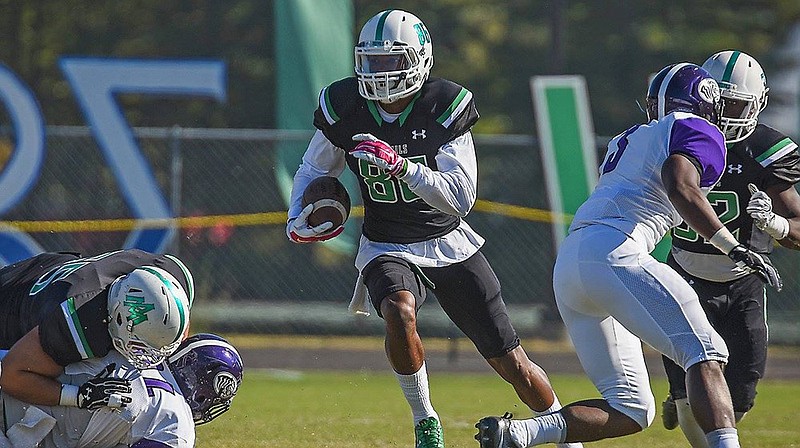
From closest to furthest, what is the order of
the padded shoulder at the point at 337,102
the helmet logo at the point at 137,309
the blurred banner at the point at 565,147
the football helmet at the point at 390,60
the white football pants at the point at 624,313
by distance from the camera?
the helmet logo at the point at 137,309
the white football pants at the point at 624,313
the football helmet at the point at 390,60
the padded shoulder at the point at 337,102
the blurred banner at the point at 565,147

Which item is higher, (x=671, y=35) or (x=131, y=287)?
(x=131, y=287)

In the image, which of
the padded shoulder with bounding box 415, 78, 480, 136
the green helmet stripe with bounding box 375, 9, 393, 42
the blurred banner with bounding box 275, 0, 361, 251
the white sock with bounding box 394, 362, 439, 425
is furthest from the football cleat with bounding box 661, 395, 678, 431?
the blurred banner with bounding box 275, 0, 361, 251

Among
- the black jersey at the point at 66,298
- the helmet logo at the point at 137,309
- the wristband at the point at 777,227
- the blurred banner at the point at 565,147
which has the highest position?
the helmet logo at the point at 137,309

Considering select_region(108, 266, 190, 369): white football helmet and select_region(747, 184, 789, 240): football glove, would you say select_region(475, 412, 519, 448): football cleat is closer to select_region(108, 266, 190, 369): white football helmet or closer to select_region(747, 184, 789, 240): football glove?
select_region(108, 266, 190, 369): white football helmet

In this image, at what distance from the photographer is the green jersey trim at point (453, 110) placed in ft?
17.8

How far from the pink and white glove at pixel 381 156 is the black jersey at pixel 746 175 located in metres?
1.28

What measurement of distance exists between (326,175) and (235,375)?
1.36m

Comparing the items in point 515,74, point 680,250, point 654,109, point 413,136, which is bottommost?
point 515,74

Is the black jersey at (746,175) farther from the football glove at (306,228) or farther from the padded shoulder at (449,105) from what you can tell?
the football glove at (306,228)

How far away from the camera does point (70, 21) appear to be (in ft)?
47.8

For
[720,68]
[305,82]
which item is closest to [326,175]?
[720,68]

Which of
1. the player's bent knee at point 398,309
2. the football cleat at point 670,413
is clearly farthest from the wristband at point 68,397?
the football cleat at point 670,413

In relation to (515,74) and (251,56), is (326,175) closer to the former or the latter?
(251,56)

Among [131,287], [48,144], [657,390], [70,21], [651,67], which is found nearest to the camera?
[131,287]
